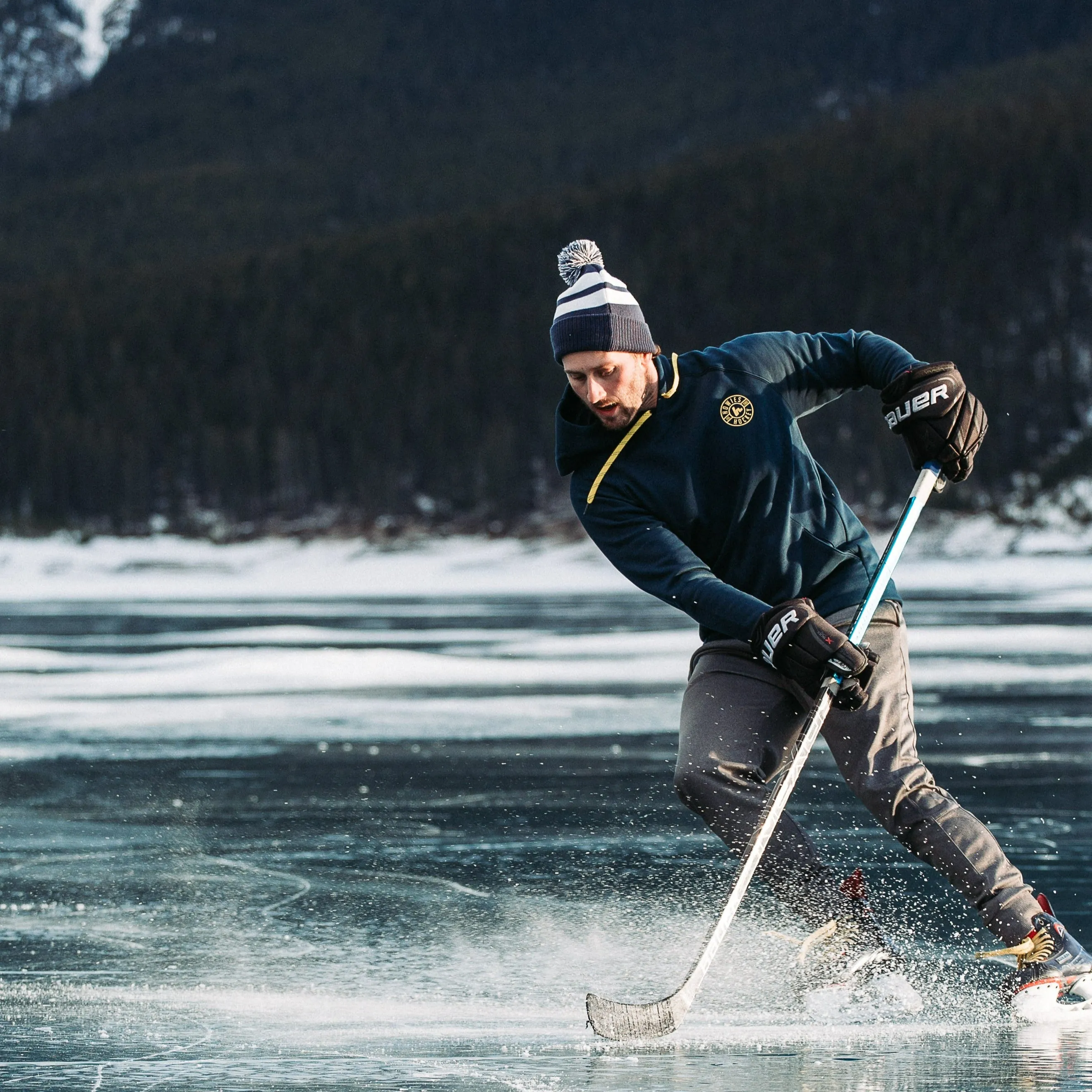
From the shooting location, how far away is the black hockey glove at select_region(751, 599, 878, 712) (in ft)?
13.6

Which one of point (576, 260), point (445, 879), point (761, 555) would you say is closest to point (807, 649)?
point (761, 555)

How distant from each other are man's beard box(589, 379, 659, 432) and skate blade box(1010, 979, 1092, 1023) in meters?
1.53

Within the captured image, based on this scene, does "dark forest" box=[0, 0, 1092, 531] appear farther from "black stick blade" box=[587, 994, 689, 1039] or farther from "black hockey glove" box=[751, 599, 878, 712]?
"black stick blade" box=[587, 994, 689, 1039]

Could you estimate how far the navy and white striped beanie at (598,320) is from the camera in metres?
4.36

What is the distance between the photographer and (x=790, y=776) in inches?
172

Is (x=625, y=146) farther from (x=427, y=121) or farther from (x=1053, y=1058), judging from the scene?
(x=1053, y=1058)

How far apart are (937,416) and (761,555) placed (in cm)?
52

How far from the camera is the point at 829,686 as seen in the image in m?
4.20

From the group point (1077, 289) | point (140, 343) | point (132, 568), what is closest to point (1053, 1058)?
point (132, 568)

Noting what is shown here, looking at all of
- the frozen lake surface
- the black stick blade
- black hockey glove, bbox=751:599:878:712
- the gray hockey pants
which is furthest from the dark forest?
the black stick blade

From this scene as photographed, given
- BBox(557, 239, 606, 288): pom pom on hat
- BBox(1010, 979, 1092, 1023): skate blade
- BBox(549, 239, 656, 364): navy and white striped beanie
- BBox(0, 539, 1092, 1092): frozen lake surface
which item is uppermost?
BBox(557, 239, 606, 288): pom pom on hat

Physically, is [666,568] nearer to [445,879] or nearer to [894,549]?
[894,549]

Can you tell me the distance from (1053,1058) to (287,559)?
2359 inches

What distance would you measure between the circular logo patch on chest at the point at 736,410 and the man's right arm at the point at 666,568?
286 millimetres
